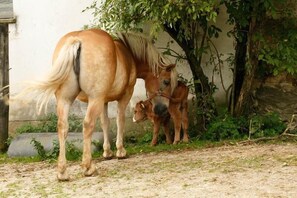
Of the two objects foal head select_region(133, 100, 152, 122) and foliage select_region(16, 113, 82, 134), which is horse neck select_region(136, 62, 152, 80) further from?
foliage select_region(16, 113, 82, 134)

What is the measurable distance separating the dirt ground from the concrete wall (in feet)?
7.12

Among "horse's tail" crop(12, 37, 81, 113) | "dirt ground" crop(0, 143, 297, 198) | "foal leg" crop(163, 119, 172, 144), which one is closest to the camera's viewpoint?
"dirt ground" crop(0, 143, 297, 198)

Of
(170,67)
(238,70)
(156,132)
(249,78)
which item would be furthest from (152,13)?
(238,70)

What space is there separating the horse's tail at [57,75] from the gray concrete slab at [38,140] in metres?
2.38

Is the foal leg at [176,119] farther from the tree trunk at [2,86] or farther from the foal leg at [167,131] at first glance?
the tree trunk at [2,86]

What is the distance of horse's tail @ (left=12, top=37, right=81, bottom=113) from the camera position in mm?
6645

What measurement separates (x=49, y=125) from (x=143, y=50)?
2.75m

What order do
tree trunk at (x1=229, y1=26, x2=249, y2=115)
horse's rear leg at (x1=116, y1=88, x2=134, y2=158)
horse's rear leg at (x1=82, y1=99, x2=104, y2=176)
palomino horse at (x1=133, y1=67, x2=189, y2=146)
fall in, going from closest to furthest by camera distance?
horse's rear leg at (x1=82, y1=99, x2=104, y2=176), horse's rear leg at (x1=116, y1=88, x2=134, y2=158), palomino horse at (x1=133, y1=67, x2=189, y2=146), tree trunk at (x1=229, y1=26, x2=249, y2=115)

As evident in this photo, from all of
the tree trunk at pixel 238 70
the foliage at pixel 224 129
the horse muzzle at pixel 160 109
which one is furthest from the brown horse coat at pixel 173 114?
the tree trunk at pixel 238 70

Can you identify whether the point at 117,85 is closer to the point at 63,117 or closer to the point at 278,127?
the point at 63,117

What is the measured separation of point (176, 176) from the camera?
6609 mm

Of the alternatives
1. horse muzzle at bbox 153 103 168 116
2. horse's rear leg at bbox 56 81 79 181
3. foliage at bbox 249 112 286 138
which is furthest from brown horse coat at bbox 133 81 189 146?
horse's rear leg at bbox 56 81 79 181

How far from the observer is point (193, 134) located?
10211 millimetres

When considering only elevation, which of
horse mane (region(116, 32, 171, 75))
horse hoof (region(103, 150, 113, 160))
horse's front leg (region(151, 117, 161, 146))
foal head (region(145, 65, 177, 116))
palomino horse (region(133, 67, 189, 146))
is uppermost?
horse mane (region(116, 32, 171, 75))
